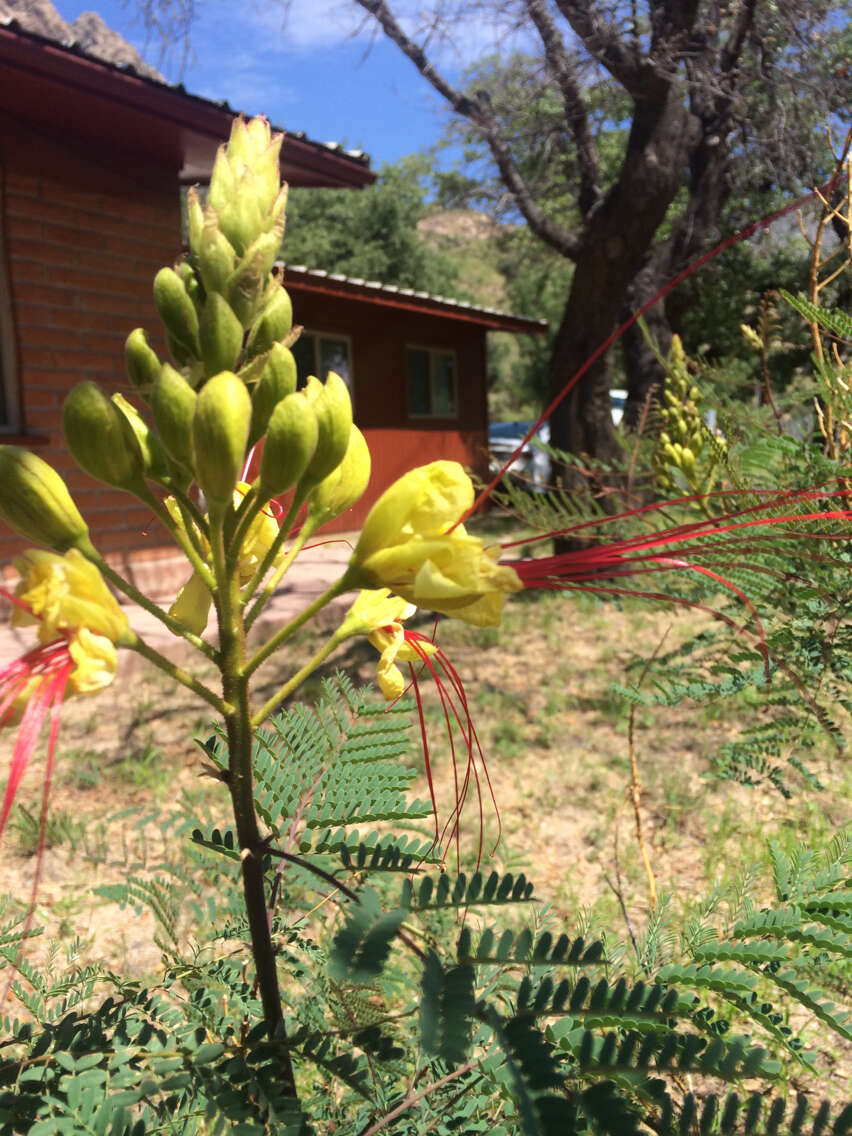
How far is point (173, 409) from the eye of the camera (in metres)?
0.68

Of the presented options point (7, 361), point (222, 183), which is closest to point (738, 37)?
point (7, 361)

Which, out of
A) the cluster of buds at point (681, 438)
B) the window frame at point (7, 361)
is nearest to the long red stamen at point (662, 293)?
the cluster of buds at point (681, 438)

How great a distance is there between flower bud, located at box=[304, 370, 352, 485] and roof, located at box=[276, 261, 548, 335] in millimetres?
6269

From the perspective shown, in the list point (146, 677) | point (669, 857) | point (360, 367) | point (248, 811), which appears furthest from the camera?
point (360, 367)

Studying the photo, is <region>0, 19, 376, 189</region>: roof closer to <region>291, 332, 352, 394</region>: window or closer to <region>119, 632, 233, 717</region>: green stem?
<region>291, 332, 352, 394</region>: window

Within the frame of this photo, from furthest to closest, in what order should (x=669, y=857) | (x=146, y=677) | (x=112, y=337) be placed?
(x=112, y=337) < (x=146, y=677) < (x=669, y=857)

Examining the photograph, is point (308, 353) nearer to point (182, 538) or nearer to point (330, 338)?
point (330, 338)

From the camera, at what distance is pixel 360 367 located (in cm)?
1011

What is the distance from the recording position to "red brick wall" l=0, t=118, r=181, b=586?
4.63m

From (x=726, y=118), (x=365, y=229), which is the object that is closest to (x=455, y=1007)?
(x=726, y=118)

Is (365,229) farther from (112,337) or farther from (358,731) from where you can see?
(358,731)

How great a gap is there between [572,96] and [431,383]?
4.92 meters

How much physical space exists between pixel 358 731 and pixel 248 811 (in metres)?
0.40

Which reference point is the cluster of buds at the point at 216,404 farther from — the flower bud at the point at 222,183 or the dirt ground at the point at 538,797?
the dirt ground at the point at 538,797
